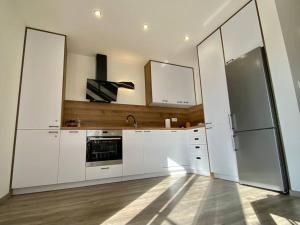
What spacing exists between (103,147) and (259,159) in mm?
2335

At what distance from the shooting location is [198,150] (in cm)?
339

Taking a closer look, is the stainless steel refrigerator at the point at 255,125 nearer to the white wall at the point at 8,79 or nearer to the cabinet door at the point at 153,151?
the cabinet door at the point at 153,151

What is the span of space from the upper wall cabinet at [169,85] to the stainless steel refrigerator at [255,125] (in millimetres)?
1648

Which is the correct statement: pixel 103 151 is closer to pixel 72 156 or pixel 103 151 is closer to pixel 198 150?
pixel 72 156

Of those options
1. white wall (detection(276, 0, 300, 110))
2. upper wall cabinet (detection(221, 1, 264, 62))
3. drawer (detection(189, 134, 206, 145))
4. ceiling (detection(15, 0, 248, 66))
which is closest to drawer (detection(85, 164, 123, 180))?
drawer (detection(189, 134, 206, 145))

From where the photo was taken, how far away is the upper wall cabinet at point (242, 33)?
7.82 ft

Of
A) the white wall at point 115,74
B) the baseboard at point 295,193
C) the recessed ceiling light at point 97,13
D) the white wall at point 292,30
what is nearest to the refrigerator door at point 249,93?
the white wall at point 292,30

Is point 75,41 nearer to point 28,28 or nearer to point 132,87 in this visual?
point 28,28

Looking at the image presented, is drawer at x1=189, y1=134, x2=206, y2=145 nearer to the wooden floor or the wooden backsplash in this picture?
the wooden backsplash

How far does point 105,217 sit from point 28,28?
3.07 m

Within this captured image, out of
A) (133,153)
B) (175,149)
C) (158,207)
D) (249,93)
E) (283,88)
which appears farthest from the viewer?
(175,149)

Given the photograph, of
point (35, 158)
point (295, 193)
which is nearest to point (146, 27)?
point (35, 158)

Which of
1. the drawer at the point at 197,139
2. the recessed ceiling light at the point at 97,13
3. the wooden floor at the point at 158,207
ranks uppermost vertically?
the recessed ceiling light at the point at 97,13

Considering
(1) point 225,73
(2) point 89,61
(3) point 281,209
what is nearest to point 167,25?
(1) point 225,73
